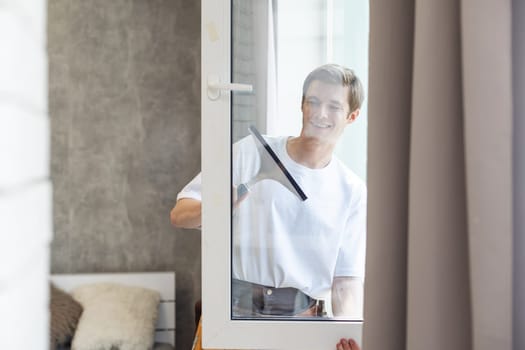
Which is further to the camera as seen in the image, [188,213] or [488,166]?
[188,213]

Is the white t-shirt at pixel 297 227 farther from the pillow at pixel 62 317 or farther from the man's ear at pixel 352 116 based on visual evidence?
the pillow at pixel 62 317

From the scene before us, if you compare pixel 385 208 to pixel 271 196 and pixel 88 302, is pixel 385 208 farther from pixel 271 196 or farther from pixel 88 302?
pixel 88 302

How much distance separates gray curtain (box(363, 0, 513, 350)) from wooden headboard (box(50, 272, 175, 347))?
193 centimetres

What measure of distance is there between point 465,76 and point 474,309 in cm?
37

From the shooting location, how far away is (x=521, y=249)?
95 centimetres

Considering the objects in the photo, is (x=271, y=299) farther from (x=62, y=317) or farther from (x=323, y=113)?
(x=62, y=317)

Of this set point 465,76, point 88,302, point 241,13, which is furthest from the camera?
point 88,302

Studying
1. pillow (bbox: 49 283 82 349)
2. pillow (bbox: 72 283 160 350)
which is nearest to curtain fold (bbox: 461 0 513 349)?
pillow (bbox: 72 283 160 350)

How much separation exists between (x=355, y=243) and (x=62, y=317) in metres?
1.65

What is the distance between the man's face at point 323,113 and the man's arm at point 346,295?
1.24 ft

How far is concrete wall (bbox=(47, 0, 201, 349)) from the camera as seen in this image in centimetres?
292

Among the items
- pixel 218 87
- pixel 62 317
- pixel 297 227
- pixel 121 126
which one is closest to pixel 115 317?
pixel 62 317

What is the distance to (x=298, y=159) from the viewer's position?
1.49 metres

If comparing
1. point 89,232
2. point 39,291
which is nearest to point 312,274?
point 39,291
